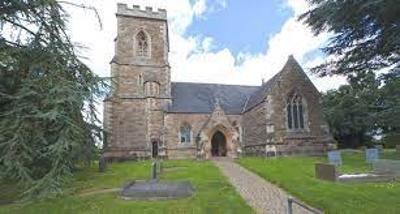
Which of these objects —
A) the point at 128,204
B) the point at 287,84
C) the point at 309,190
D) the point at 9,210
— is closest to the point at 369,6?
the point at 309,190

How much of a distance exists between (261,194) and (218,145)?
23115 millimetres

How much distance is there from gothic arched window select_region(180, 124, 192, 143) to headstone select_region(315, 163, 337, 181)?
2016cm

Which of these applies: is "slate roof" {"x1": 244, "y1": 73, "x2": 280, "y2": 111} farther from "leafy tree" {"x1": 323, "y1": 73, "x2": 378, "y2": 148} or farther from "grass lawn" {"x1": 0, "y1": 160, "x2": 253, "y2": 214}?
"grass lawn" {"x1": 0, "y1": 160, "x2": 253, "y2": 214}

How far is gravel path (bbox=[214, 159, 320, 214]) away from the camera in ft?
32.9

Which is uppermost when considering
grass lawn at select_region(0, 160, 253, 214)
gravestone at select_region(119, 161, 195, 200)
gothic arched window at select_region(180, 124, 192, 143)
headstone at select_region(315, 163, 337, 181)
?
gothic arched window at select_region(180, 124, 192, 143)

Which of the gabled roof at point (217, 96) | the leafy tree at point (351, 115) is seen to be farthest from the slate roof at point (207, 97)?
the leafy tree at point (351, 115)

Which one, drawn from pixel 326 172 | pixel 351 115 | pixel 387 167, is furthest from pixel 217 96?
pixel 326 172

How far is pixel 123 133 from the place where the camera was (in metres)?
34.2

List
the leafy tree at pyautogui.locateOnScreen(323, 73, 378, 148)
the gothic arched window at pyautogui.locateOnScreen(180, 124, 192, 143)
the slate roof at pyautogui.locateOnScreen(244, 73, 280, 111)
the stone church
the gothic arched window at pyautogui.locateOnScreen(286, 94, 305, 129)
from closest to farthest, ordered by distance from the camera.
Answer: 1. the stone church
2. the gothic arched window at pyautogui.locateOnScreen(286, 94, 305, 129)
3. the slate roof at pyautogui.locateOnScreen(244, 73, 280, 111)
4. the gothic arched window at pyautogui.locateOnScreen(180, 124, 192, 143)
5. the leafy tree at pyautogui.locateOnScreen(323, 73, 378, 148)

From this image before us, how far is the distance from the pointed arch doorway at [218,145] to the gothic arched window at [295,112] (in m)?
6.30

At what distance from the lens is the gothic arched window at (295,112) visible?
31.6 meters

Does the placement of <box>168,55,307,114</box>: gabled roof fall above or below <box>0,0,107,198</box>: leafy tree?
above

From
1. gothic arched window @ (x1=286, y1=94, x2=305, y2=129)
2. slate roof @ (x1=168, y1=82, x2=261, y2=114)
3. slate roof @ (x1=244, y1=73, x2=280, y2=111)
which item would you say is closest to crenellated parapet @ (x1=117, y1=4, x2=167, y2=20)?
slate roof @ (x1=168, y1=82, x2=261, y2=114)

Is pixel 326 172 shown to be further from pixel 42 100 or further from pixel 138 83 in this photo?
pixel 138 83
